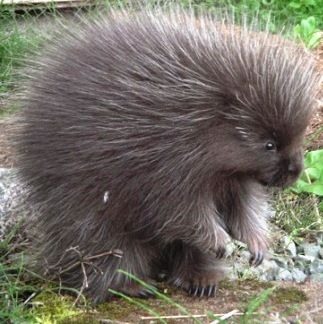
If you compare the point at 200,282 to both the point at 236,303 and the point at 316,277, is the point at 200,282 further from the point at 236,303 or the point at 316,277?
the point at 316,277

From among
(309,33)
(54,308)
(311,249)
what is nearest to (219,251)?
(54,308)

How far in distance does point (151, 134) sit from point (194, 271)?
0.74 metres

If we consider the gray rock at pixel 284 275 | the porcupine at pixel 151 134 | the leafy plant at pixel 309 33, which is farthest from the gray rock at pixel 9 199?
the leafy plant at pixel 309 33

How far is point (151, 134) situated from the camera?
129 inches

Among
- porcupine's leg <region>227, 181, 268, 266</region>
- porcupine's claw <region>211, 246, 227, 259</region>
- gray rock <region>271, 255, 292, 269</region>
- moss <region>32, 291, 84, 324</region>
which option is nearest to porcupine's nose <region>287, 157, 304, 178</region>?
porcupine's leg <region>227, 181, 268, 266</region>

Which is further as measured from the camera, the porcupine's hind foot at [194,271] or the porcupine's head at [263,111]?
the porcupine's hind foot at [194,271]

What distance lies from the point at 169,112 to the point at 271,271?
4.64 ft

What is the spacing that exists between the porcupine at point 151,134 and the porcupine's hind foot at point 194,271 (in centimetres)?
20

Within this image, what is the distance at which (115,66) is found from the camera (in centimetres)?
336

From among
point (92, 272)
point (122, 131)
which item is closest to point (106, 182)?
point (122, 131)

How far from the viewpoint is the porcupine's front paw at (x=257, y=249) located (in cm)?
364

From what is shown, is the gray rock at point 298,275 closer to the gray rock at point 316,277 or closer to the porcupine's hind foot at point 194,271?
the gray rock at point 316,277

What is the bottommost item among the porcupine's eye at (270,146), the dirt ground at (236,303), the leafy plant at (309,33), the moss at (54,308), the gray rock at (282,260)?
the gray rock at (282,260)

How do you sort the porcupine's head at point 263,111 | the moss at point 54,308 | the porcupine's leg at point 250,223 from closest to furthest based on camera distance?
1. the porcupine's head at point 263,111
2. the moss at point 54,308
3. the porcupine's leg at point 250,223
